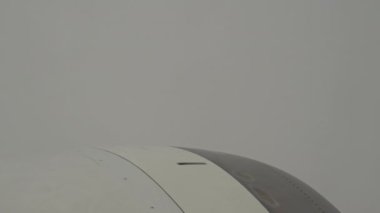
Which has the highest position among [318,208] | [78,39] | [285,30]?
[285,30]

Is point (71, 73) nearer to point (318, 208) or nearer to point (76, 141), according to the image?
point (76, 141)

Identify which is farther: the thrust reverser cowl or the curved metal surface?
the curved metal surface

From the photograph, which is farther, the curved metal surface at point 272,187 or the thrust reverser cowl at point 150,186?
the curved metal surface at point 272,187

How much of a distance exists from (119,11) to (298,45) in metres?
0.79

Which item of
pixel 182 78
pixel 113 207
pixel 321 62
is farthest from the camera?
pixel 182 78

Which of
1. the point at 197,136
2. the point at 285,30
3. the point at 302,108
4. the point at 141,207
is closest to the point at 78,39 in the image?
the point at 197,136

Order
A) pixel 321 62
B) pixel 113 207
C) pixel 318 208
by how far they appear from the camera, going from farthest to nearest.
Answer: pixel 321 62, pixel 318 208, pixel 113 207

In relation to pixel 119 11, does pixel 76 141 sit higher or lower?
lower

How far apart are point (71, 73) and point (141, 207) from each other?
1241 millimetres

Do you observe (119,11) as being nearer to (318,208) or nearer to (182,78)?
(182,78)

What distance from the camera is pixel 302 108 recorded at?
5.24 ft

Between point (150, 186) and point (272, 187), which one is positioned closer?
point (150, 186)

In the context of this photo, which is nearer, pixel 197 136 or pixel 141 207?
pixel 141 207

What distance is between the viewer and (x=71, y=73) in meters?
1.70
